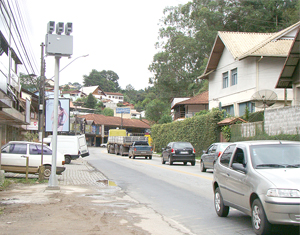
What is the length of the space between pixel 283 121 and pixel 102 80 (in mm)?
141622

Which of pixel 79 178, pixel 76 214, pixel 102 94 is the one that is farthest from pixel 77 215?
pixel 102 94

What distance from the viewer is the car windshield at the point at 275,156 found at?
6.75 meters

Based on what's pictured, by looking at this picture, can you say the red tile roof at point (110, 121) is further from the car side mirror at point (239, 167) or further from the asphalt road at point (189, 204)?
the car side mirror at point (239, 167)

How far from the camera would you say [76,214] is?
26.8ft

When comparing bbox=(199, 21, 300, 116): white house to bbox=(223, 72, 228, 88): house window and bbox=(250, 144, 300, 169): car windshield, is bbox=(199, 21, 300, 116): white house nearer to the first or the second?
bbox=(223, 72, 228, 88): house window

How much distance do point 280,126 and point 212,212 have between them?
1423 centimetres

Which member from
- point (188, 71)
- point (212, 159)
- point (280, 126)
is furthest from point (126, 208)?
point (188, 71)

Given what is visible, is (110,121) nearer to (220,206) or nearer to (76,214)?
(76,214)

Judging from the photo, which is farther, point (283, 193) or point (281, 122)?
point (281, 122)

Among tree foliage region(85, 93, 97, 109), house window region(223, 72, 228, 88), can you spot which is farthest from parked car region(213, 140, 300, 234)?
tree foliage region(85, 93, 97, 109)

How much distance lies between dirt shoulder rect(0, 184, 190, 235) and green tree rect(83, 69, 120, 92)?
14817cm

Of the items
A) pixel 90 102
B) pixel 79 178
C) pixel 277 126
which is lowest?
pixel 79 178

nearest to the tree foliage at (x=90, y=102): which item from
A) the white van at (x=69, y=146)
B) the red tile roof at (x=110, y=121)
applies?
the red tile roof at (x=110, y=121)

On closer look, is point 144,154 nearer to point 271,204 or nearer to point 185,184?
point 185,184
